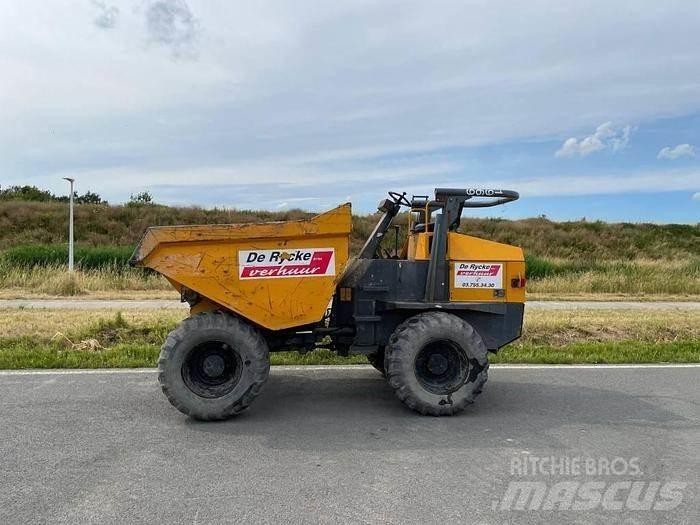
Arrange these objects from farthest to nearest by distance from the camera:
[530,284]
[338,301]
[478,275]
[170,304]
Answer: [530,284] < [170,304] < [338,301] < [478,275]

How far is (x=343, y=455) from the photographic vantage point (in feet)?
15.4

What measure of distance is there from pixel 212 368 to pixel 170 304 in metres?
8.71

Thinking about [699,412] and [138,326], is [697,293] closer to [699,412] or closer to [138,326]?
[699,412]

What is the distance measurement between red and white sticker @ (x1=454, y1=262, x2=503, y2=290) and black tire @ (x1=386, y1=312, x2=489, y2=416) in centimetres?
40

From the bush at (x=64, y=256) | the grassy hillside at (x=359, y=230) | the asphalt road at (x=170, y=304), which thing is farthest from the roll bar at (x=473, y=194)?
the grassy hillside at (x=359, y=230)

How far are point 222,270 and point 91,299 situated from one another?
37.3 feet

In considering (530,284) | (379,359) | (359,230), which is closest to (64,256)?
(359,230)

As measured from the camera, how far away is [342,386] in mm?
6812

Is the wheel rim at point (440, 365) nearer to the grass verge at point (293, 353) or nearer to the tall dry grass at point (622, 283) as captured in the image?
the grass verge at point (293, 353)

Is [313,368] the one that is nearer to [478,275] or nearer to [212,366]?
[212,366]

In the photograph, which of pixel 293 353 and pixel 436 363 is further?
pixel 293 353

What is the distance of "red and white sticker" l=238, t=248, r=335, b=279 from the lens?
5.51 m

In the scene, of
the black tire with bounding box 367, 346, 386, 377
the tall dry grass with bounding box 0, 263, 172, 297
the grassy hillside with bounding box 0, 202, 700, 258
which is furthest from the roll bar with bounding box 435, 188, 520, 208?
the grassy hillside with bounding box 0, 202, 700, 258

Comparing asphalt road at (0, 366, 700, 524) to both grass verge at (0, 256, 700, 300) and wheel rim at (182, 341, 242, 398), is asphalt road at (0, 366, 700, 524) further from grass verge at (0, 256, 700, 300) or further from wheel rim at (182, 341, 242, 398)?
grass verge at (0, 256, 700, 300)
